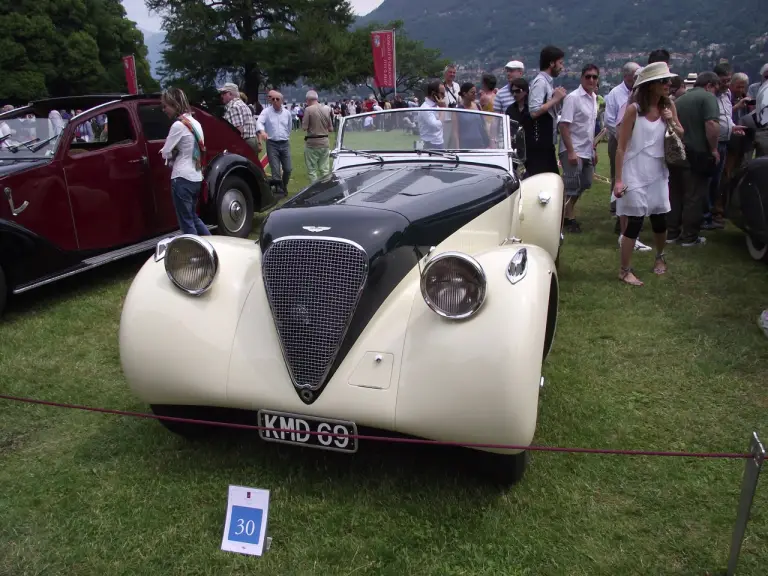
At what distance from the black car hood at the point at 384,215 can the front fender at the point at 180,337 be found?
33 centimetres

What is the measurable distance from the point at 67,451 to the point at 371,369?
1.78 m

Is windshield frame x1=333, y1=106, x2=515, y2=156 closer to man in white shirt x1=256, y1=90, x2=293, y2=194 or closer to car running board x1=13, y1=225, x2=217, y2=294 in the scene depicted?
car running board x1=13, y1=225, x2=217, y2=294

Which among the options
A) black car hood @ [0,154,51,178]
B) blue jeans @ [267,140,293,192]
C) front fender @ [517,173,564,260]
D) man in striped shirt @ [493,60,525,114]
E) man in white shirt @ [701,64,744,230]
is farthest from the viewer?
blue jeans @ [267,140,293,192]

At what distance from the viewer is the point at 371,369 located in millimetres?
2529

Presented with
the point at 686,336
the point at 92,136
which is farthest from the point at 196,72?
the point at 686,336

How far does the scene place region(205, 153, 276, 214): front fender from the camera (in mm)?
6754

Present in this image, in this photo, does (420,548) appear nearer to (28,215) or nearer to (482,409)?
(482,409)

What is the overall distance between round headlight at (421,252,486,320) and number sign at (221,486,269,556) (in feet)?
3.38

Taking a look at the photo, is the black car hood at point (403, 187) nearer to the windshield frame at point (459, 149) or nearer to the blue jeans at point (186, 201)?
the windshield frame at point (459, 149)

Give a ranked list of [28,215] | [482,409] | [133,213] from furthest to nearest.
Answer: [133,213]
[28,215]
[482,409]

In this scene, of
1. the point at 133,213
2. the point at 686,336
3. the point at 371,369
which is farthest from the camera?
the point at 133,213

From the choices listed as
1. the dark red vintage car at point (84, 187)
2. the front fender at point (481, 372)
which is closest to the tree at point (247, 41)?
the dark red vintage car at point (84, 187)

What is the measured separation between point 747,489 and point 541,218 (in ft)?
9.82

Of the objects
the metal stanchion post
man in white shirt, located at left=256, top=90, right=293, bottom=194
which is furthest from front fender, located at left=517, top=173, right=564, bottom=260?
man in white shirt, located at left=256, top=90, right=293, bottom=194
